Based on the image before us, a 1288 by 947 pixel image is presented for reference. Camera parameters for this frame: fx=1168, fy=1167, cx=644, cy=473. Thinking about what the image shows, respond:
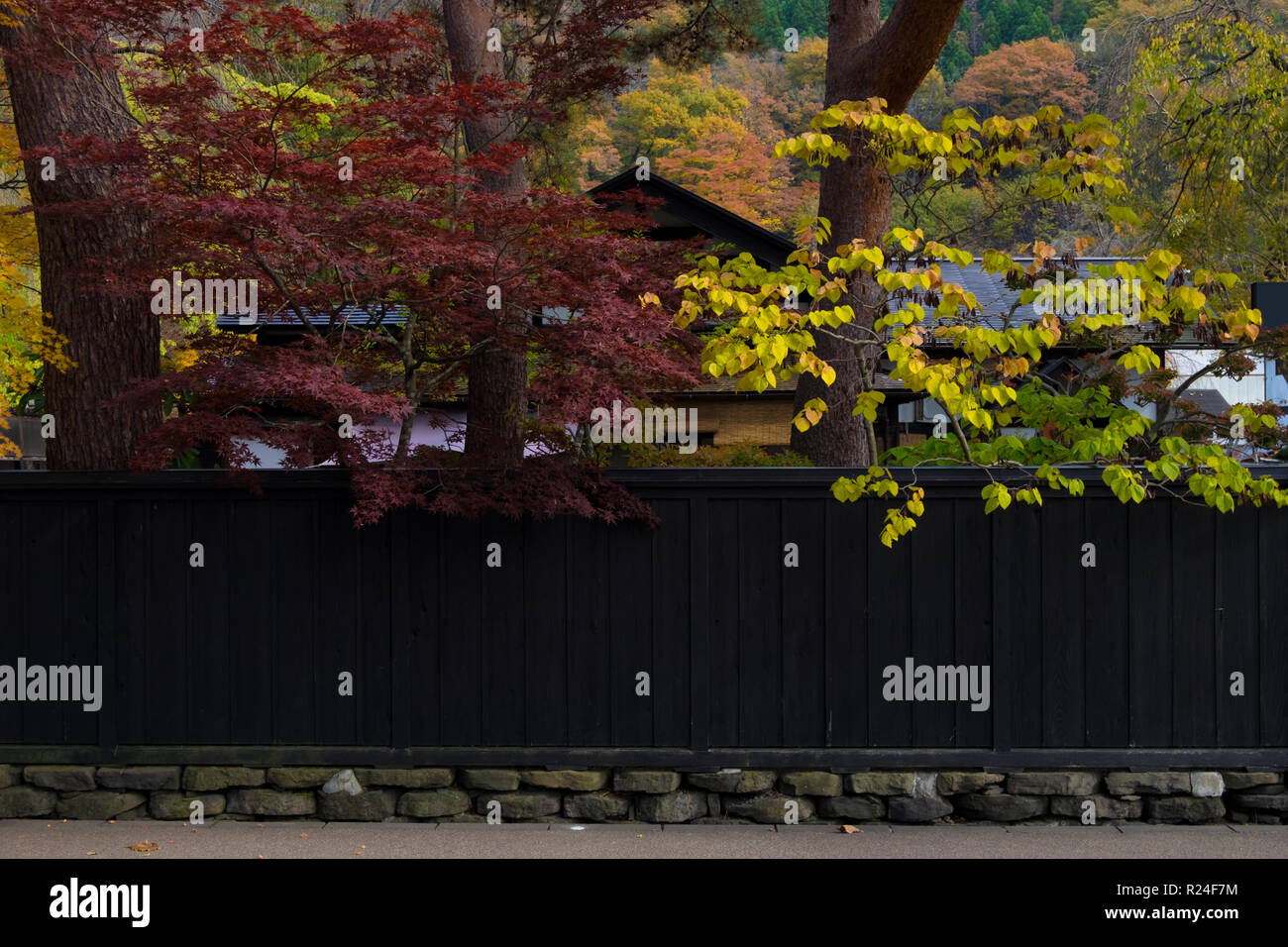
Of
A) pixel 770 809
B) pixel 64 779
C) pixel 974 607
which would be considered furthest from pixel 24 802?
A: pixel 974 607

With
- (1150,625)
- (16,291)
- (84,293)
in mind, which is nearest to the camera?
(1150,625)

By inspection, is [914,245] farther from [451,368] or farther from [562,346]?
[451,368]

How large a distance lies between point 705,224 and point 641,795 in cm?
1133

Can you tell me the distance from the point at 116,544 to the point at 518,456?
8.88 ft

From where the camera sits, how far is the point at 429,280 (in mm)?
7285

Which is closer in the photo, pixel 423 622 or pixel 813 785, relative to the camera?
pixel 813 785

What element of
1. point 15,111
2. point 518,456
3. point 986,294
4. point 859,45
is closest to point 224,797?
point 518,456

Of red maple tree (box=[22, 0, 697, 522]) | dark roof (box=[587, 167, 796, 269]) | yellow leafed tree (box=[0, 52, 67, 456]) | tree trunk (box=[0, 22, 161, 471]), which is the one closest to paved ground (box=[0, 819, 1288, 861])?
red maple tree (box=[22, 0, 697, 522])

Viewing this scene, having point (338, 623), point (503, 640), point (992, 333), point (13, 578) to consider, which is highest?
point (992, 333)

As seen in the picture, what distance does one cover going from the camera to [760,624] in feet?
24.3

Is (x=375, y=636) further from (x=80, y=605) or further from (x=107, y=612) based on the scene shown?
(x=80, y=605)

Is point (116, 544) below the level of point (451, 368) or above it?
below

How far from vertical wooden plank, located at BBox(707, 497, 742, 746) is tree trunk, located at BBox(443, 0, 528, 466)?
135 cm

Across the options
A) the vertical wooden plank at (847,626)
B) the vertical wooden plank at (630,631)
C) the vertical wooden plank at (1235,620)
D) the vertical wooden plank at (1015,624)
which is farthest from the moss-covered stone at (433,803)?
the vertical wooden plank at (1235,620)
